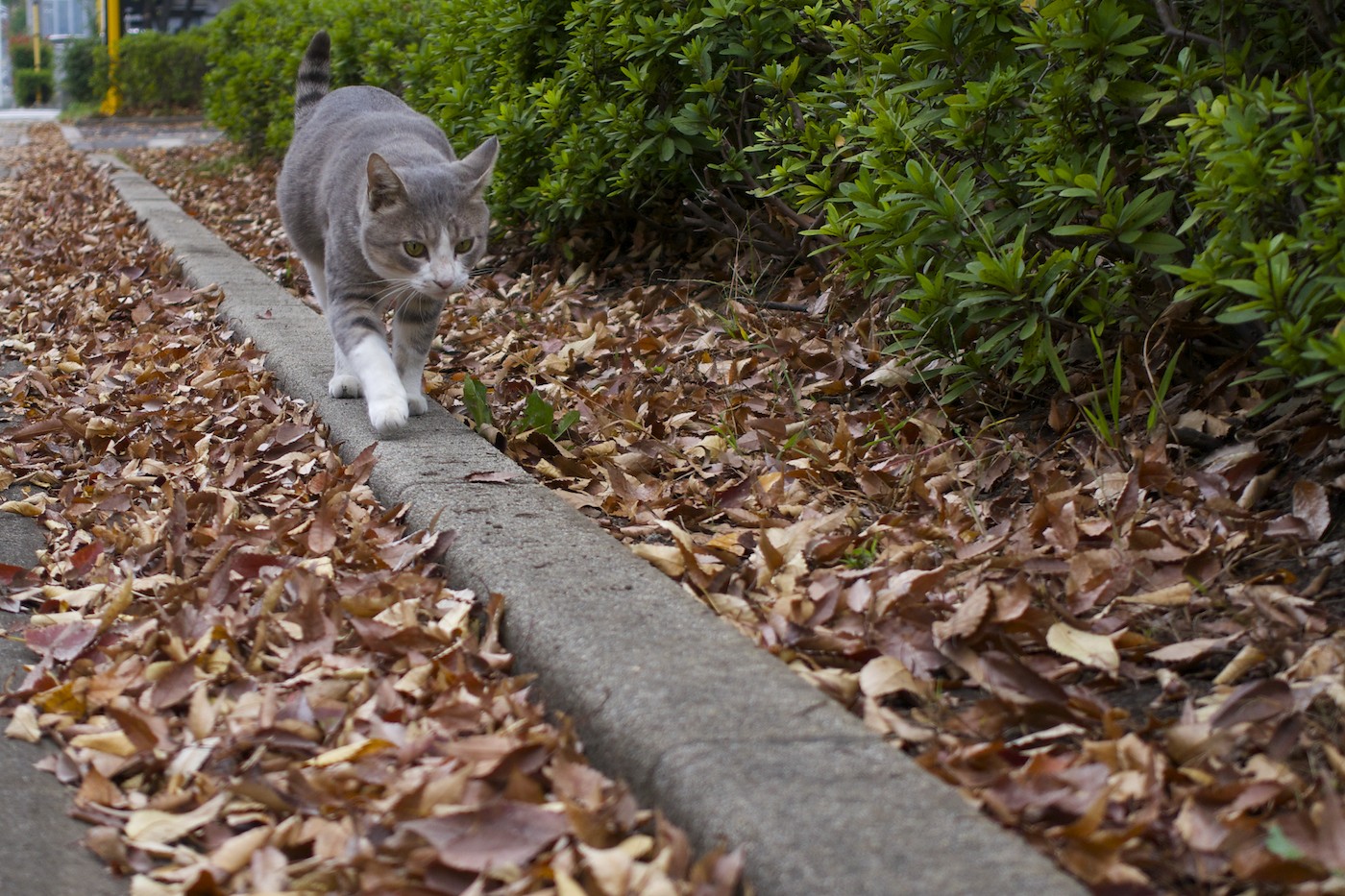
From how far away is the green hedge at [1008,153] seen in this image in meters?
2.45

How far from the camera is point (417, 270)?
387 centimetres

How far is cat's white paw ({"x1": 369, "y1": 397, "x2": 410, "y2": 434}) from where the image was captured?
356 centimetres

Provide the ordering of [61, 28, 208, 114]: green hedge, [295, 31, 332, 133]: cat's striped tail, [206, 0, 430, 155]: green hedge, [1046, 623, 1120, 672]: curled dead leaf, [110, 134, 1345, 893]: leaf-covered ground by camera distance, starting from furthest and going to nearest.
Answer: [61, 28, 208, 114]: green hedge → [206, 0, 430, 155]: green hedge → [295, 31, 332, 133]: cat's striped tail → [1046, 623, 1120, 672]: curled dead leaf → [110, 134, 1345, 893]: leaf-covered ground

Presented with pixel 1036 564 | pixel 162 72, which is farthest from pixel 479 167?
pixel 162 72

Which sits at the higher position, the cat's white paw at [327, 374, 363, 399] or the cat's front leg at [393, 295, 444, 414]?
the cat's front leg at [393, 295, 444, 414]

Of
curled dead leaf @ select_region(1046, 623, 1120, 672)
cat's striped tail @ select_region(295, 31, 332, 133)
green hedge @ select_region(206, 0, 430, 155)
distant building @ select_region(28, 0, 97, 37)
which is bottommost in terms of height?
distant building @ select_region(28, 0, 97, 37)

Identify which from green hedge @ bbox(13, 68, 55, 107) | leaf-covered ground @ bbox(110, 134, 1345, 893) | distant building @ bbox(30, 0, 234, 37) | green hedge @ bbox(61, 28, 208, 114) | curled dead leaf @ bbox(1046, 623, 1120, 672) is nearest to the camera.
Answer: leaf-covered ground @ bbox(110, 134, 1345, 893)

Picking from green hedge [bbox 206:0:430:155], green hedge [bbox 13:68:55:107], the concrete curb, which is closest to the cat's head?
the concrete curb

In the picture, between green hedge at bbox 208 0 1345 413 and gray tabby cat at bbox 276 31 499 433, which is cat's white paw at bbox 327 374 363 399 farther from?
green hedge at bbox 208 0 1345 413

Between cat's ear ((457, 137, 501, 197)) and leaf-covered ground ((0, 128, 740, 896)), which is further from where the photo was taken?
cat's ear ((457, 137, 501, 197))

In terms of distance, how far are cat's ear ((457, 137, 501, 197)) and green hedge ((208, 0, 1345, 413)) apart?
2.90ft

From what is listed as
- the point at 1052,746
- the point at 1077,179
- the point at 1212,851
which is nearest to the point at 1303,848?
the point at 1212,851

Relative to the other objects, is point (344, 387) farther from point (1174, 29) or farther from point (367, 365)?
point (1174, 29)

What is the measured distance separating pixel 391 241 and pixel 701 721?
241 centimetres
